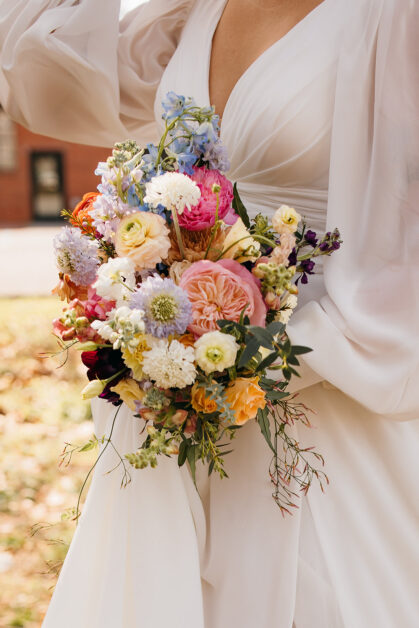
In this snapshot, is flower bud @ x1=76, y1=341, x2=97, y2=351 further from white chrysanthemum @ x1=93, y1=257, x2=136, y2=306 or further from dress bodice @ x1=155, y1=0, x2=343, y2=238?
dress bodice @ x1=155, y1=0, x2=343, y2=238

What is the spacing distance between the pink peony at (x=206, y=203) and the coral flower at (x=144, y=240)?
1.9 inches

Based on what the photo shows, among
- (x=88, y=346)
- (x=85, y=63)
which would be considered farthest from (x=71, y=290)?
(x=85, y=63)

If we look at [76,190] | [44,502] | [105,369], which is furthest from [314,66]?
[76,190]

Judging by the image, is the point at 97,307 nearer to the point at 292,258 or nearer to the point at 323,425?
the point at 292,258

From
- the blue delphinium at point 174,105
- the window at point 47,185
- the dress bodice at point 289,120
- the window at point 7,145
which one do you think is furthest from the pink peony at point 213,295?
the window at point 7,145

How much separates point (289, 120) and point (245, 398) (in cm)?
73

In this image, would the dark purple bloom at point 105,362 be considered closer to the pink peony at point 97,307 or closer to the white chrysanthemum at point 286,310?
the pink peony at point 97,307

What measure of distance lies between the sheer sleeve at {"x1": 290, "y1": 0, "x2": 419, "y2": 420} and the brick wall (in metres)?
21.2

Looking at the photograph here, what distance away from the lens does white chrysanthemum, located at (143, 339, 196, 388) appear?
4.09ft

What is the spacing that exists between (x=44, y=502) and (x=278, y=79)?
276cm

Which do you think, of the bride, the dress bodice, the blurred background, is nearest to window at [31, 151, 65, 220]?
the blurred background

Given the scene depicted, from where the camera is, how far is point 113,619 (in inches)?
60.4

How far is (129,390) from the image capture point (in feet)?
4.44

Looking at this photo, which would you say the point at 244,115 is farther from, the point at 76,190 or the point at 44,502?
the point at 76,190
